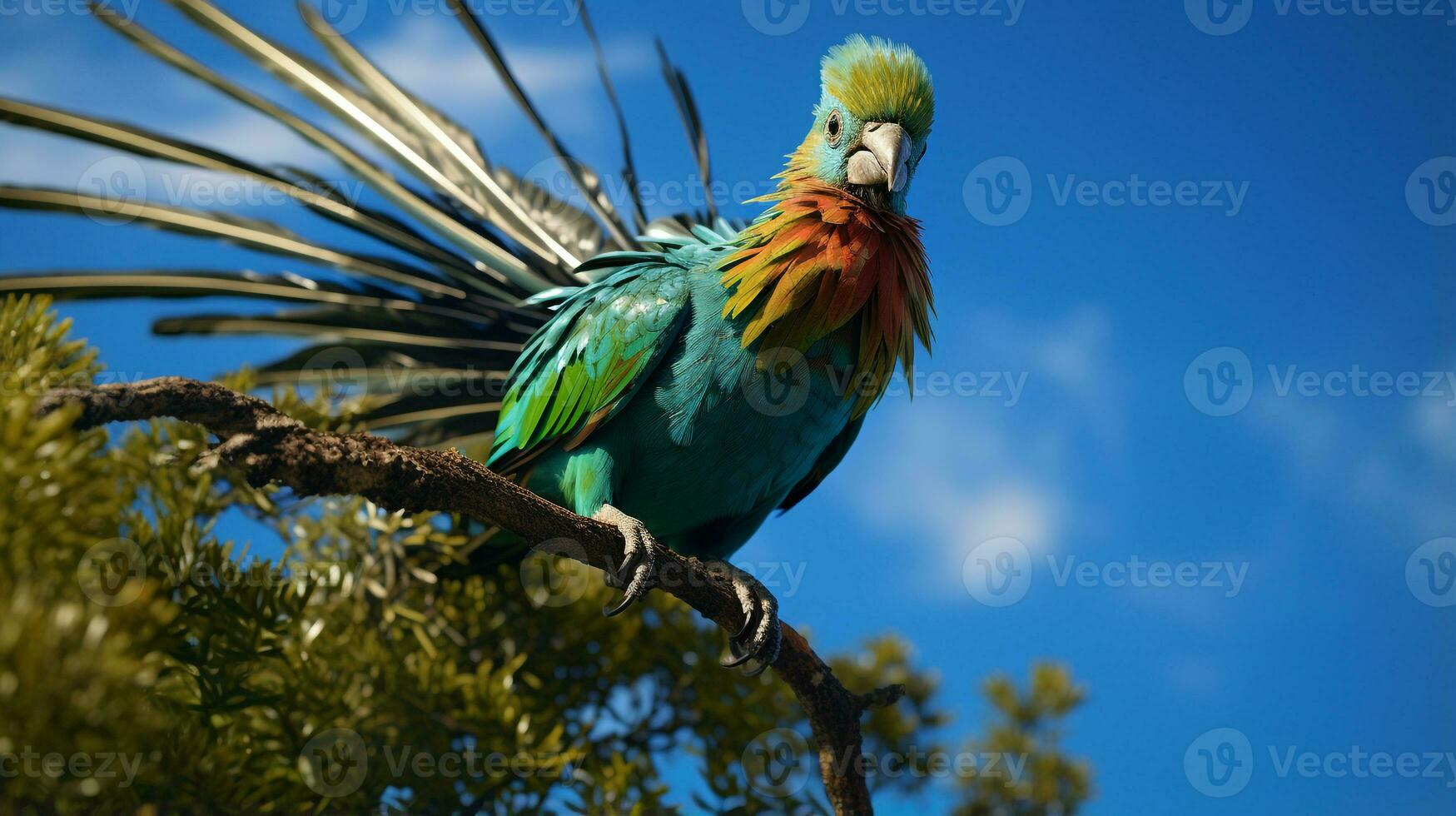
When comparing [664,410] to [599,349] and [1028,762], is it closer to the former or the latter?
[599,349]

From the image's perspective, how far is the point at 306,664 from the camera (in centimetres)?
227

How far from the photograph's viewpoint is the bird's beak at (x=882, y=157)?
7.30 feet

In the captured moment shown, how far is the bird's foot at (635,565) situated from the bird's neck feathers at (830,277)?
49 centimetres

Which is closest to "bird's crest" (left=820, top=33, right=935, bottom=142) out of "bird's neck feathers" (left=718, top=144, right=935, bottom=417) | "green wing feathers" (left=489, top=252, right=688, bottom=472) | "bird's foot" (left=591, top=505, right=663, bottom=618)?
"bird's neck feathers" (left=718, top=144, right=935, bottom=417)

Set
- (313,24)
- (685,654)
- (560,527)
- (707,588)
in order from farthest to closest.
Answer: (685,654) < (313,24) < (707,588) < (560,527)

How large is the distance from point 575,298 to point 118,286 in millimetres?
1099

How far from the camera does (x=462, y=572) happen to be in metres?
2.79

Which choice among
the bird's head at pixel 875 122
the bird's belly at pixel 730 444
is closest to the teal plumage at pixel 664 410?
the bird's belly at pixel 730 444

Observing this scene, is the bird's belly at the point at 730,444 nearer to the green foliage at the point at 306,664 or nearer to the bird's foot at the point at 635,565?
the bird's foot at the point at 635,565

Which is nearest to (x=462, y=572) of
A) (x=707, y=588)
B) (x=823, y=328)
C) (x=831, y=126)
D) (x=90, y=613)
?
(x=707, y=588)

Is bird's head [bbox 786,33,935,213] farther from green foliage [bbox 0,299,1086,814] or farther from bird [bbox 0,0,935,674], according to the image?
green foliage [bbox 0,299,1086,814]

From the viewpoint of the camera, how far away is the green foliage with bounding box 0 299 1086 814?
3.25ft

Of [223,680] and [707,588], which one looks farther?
[707,588]

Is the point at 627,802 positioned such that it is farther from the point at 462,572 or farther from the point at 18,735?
the point at 18,735
